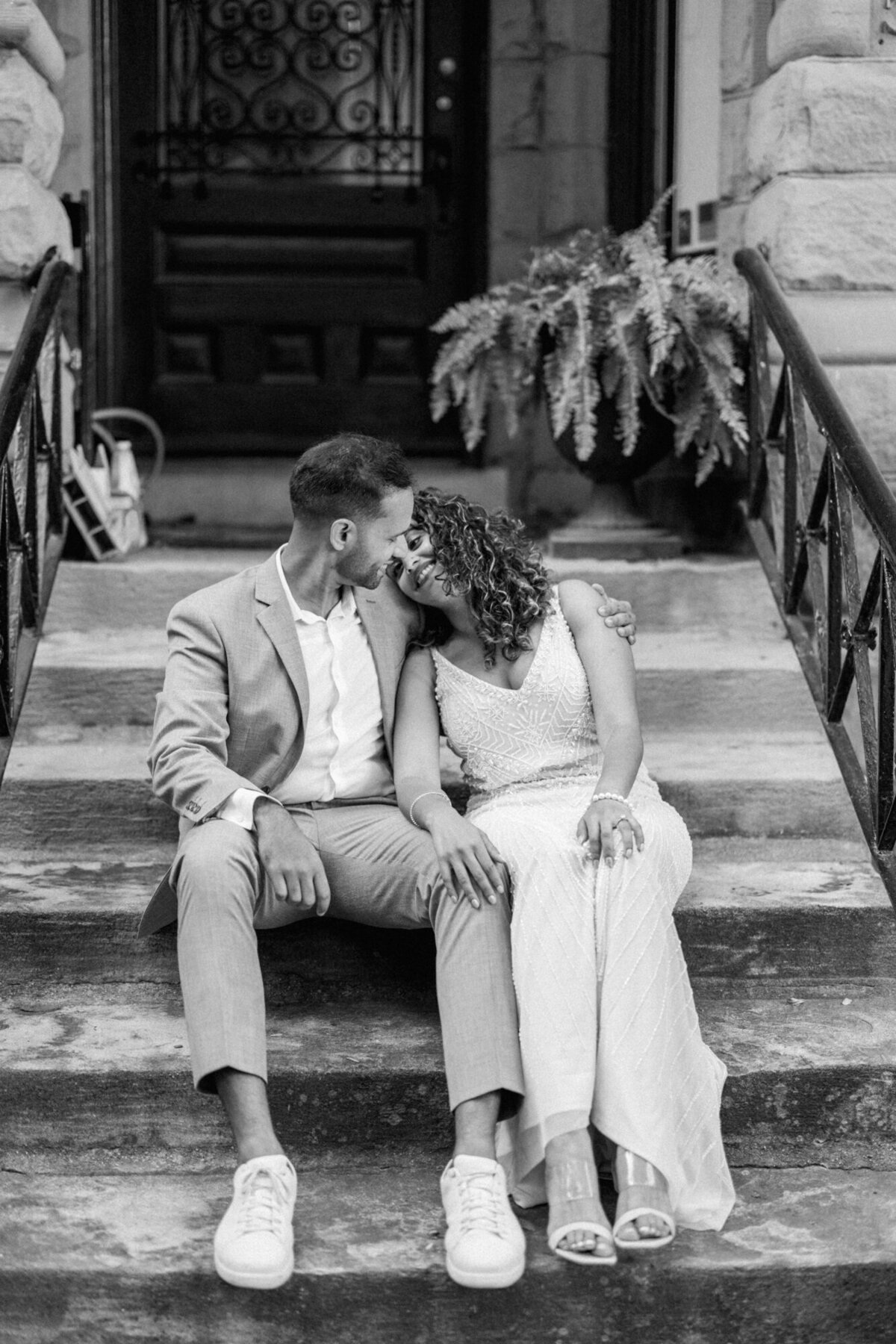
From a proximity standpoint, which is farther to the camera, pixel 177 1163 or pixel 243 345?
pixel 243 345

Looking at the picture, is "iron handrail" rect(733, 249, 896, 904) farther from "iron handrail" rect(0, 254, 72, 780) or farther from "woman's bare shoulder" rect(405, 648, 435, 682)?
"iron handrail" rect(0, 254, 72, 780)

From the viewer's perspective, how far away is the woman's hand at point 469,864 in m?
2.69

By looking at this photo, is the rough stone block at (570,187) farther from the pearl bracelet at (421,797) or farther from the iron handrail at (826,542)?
the pearl bracelet at (421,797)

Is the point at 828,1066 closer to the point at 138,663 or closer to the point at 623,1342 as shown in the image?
the point at 623,1342

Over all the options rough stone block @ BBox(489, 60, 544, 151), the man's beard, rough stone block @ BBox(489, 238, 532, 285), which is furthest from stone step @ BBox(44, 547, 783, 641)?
rough stone block @ BBox(489, 60, 544, 151)

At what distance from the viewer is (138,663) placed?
3885 millimetres

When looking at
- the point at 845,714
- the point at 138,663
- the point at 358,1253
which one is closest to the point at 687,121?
the point at 845,714

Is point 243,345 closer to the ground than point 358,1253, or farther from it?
farther from it

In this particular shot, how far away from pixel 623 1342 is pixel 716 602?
91.7 inches

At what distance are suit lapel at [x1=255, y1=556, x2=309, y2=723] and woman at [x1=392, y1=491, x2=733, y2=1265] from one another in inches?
9.2

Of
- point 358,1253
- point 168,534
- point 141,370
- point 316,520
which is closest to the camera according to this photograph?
point 358,1253

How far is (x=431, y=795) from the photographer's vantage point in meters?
2.94

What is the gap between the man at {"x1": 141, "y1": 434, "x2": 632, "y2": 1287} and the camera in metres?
2.44

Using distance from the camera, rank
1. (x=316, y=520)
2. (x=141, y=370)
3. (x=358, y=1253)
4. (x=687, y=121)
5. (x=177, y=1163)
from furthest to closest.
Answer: (x=141, y=370) < (x=687, y=121) < (x=316, y=520) < (x=177, y=1163) < (x=358, y=1253)
